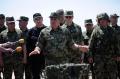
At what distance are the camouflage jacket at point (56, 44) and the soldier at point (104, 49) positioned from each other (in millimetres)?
954

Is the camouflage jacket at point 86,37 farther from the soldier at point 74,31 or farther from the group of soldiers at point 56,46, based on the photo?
the soldier at point 74,31

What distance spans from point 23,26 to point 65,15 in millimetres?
1378

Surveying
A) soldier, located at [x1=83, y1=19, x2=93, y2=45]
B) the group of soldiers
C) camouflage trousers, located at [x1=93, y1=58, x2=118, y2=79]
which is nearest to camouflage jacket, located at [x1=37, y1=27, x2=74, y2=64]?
the group of soldiers

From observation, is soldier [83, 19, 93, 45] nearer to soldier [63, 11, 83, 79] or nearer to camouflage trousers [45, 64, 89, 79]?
soldier [63, 11, 83, 79]

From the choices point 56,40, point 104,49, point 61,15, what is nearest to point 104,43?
point 104,49

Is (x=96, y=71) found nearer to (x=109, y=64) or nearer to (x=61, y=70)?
(x=109, y=64)

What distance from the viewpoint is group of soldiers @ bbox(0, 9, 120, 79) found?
358 inches

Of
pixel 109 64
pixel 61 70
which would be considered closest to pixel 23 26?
pixel 109 64

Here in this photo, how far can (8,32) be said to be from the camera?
34.7 feet

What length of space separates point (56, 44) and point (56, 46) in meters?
0.05

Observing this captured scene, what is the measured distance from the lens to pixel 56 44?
9062mm

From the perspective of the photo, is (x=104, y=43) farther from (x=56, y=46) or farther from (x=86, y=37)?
(x=86, y=37)

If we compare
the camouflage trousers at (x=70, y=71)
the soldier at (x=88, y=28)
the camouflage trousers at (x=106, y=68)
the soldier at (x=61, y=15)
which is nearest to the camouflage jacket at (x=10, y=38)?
the soldier at (x=61, y=15)

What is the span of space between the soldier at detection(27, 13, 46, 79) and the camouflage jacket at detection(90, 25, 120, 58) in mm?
1723
